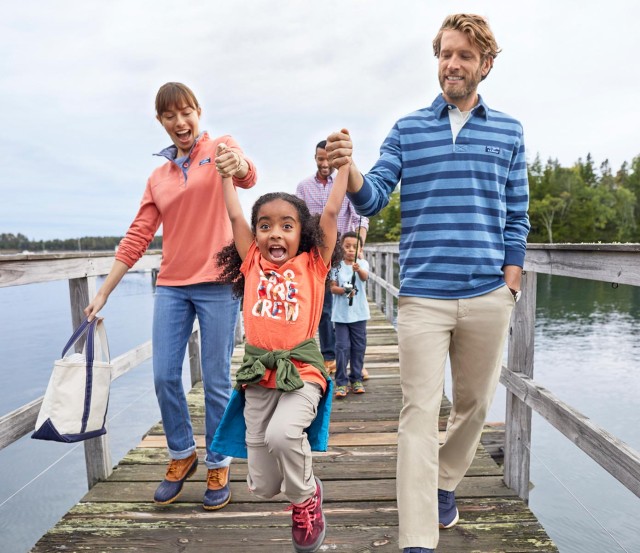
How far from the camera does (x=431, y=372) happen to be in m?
1.77

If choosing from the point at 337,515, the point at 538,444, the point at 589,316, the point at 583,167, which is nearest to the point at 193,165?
the point at 337,515

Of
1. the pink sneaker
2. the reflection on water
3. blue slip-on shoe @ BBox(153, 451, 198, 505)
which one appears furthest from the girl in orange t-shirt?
the reflection on water

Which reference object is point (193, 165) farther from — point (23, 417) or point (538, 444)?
point (538, 444)

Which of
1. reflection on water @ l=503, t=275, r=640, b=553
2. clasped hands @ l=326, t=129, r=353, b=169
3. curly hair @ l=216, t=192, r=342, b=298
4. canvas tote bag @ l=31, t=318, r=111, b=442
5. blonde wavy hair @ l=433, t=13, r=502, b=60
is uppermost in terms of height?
blonde wavy hair @ l=433, t=13, r=502, b=60

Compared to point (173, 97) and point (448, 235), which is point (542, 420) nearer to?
point (448, 235)

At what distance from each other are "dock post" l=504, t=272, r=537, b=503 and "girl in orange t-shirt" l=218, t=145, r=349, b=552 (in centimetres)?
99

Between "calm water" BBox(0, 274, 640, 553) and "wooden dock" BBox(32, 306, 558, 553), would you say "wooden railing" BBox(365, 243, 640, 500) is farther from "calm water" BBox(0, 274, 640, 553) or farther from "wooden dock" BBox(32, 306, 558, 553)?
"calm water" BBox(0, 274, 640, 553)

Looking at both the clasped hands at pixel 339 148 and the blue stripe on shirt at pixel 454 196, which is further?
the blue stripe on shirt at pixel 454 196

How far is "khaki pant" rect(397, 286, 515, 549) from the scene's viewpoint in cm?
170

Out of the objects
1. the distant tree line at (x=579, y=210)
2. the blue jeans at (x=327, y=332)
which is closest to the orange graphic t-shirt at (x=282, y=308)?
the blue jeans at (x=327, y=332)

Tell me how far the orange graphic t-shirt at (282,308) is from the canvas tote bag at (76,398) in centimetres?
72

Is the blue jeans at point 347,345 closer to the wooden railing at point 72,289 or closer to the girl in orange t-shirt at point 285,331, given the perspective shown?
the wooden railing at point 72,289

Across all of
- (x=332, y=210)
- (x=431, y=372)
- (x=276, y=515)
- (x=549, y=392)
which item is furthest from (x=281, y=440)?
(x=549, y=392)

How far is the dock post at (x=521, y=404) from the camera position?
2285mm
